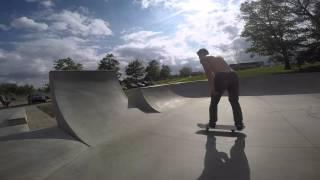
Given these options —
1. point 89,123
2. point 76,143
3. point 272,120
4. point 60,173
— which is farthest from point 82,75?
point 272,120

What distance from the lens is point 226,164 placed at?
3992 millimetres

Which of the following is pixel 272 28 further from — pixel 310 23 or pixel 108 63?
pixel 108 63

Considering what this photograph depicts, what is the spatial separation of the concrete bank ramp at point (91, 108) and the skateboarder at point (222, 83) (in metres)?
2.14

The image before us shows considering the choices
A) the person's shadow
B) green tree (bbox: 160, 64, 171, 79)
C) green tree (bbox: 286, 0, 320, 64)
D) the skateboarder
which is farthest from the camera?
green tree (bbox: 160, 64, 171, 79)

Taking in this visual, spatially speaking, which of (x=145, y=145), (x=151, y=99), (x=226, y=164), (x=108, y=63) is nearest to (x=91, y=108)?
(x=145, y=145)

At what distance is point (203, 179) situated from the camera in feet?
11.5

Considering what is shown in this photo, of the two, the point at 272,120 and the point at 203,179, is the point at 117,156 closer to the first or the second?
the point at 203,179

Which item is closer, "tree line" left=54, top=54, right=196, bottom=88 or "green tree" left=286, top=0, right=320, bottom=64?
"green tree" left=286, top=0, right=320, bottom=64

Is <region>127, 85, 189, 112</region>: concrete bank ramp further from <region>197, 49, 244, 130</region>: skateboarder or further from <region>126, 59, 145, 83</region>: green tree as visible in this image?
<region>126, 59, 145, 83</region>: green tree

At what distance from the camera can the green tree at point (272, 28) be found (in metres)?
34.2

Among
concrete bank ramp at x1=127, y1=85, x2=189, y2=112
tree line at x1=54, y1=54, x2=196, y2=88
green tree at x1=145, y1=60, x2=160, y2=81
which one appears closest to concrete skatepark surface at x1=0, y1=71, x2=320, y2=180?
concrete bank ramp at x1=127, y1=85, x2=189, y2=112

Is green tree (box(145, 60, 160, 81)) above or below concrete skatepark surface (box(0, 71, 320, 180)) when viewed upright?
above

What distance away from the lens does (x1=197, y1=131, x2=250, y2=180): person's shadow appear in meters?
3.57

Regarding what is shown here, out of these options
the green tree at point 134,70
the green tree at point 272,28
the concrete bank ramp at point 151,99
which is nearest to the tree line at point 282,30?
the green tree at point 272,28
